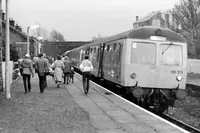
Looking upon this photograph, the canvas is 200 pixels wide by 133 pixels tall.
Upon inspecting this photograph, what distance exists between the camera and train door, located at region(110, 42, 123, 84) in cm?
1285

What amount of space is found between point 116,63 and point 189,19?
2978cm

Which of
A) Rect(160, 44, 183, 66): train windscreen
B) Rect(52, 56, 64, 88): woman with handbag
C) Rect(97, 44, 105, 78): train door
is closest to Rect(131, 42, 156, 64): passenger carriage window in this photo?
Rect(160, 44, 183, 66): train windscreen

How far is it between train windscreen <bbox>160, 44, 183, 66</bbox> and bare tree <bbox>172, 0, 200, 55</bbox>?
90.8 ft

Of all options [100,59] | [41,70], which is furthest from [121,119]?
[100,59]

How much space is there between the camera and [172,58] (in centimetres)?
1226

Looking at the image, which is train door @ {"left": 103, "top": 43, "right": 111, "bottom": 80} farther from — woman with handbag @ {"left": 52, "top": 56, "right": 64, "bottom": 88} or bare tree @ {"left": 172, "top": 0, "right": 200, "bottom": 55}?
bare tree @ {"left": 172, "top": 0, "right": 200, "bottom": 55}

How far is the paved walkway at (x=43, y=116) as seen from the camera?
714 centimetres

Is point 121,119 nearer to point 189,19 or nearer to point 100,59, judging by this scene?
point 100,59

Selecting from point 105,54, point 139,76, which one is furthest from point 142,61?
point 105,54

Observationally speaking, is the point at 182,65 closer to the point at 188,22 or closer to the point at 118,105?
the point at 118,105

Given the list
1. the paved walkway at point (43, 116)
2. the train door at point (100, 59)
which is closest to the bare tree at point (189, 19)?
the train door at point (100, 59)

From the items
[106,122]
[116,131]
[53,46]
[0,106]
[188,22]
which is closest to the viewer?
[116,131]

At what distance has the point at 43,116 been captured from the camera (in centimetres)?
865

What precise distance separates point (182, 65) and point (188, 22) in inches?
1183
